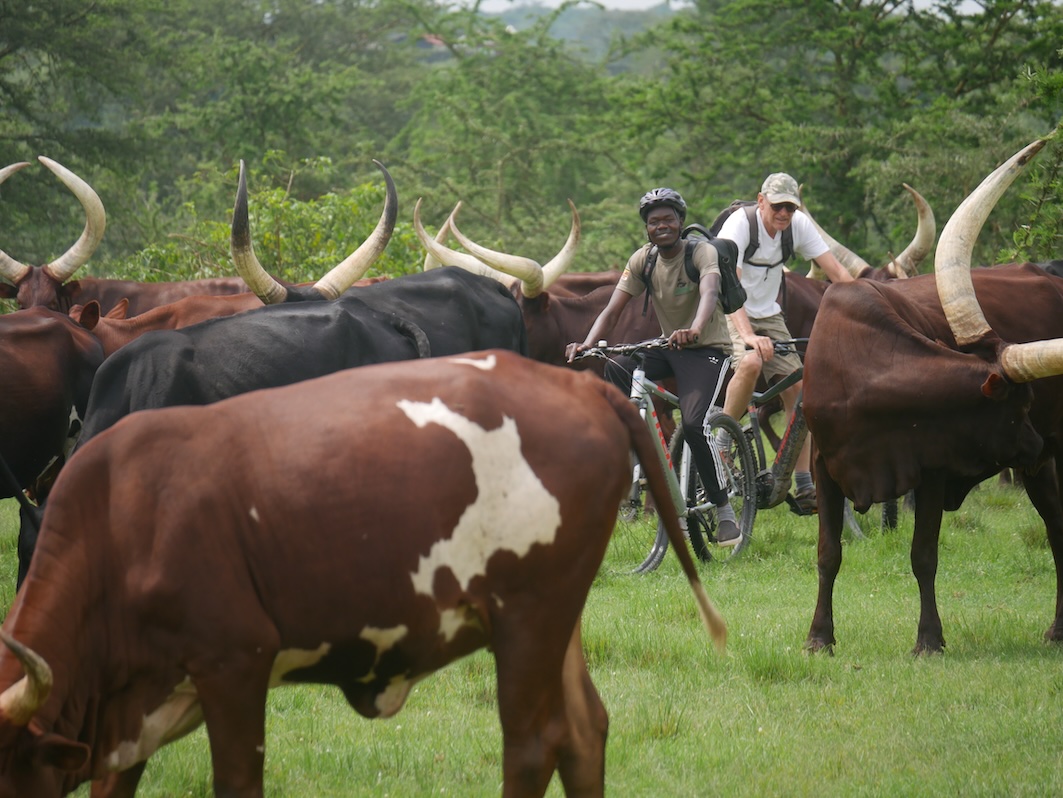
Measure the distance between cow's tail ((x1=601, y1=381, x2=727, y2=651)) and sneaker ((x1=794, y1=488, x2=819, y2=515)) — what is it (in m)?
5.40

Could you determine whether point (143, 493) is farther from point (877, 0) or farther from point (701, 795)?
point (877, 0)

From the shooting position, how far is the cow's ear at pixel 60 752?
3.17 metres

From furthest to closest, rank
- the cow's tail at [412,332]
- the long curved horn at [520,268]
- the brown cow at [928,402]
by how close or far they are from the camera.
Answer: the long curved horn at [520,268] → the cow's tail at [412,332] → the brown cow at [928,402]

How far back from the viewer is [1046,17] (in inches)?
614

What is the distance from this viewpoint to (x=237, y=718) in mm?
3398

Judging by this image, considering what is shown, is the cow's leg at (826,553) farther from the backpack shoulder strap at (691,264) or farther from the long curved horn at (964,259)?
the backpack shoulder strap at (691,264)

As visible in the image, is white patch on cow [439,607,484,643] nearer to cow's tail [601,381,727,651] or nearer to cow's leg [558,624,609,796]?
cow's leg [558,624,609,796]

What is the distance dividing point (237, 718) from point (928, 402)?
376cm

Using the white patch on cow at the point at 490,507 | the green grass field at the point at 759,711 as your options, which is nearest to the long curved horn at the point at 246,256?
the green grass field at the point at 759,711

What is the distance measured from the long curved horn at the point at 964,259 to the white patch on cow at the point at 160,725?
162 inches

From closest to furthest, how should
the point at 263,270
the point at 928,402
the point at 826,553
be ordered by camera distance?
the point at 928,402 → the point at 826,553 → the point at 263,270

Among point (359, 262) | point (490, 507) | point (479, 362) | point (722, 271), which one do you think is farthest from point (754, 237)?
point (490, 507)

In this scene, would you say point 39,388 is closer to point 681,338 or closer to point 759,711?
point 681,338

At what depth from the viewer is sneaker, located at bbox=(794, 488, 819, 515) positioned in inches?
364
